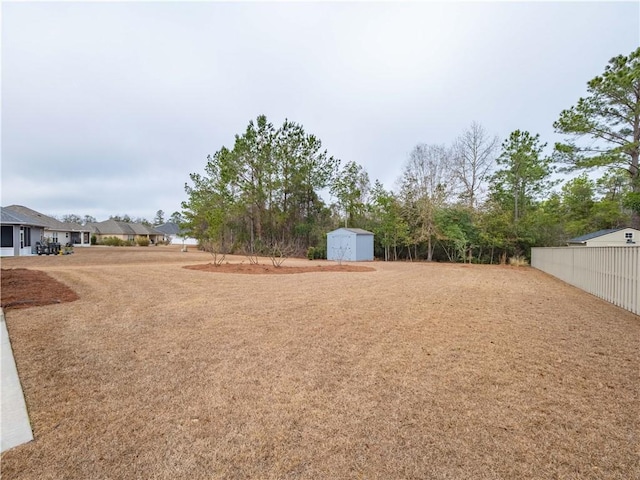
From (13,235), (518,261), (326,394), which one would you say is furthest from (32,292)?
(518,261)

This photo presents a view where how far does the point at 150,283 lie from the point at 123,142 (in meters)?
11.4

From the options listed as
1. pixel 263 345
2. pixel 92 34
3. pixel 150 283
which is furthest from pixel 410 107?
pixel 263 345

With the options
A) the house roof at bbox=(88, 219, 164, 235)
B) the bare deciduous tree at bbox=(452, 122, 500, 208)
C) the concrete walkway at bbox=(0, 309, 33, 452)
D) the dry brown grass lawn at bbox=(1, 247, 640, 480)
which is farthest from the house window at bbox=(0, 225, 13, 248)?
the bare deciduous tree at bbox=(452, 122, 500, 208)

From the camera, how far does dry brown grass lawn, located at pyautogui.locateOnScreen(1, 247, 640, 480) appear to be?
1.74 meters

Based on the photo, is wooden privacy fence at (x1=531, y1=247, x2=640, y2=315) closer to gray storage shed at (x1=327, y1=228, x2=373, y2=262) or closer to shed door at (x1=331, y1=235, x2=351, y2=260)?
gray storage shed at (x1=327, y1=228, x2=373, y2=262)

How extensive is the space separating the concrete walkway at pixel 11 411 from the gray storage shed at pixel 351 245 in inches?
697

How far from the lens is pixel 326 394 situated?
2541mm

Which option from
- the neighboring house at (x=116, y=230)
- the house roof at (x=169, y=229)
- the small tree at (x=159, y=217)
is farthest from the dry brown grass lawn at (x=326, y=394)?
the small tree at (x=159, y=217)

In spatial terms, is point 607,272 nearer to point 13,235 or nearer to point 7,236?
point 13,235

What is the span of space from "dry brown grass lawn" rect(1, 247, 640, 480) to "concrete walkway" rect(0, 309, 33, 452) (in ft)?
0.21

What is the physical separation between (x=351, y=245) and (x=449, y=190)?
7.73 metres

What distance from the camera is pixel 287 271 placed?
40.4 ft

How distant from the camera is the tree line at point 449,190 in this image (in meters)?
16.1

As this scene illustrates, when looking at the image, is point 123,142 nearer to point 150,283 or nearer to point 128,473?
point 150,283
